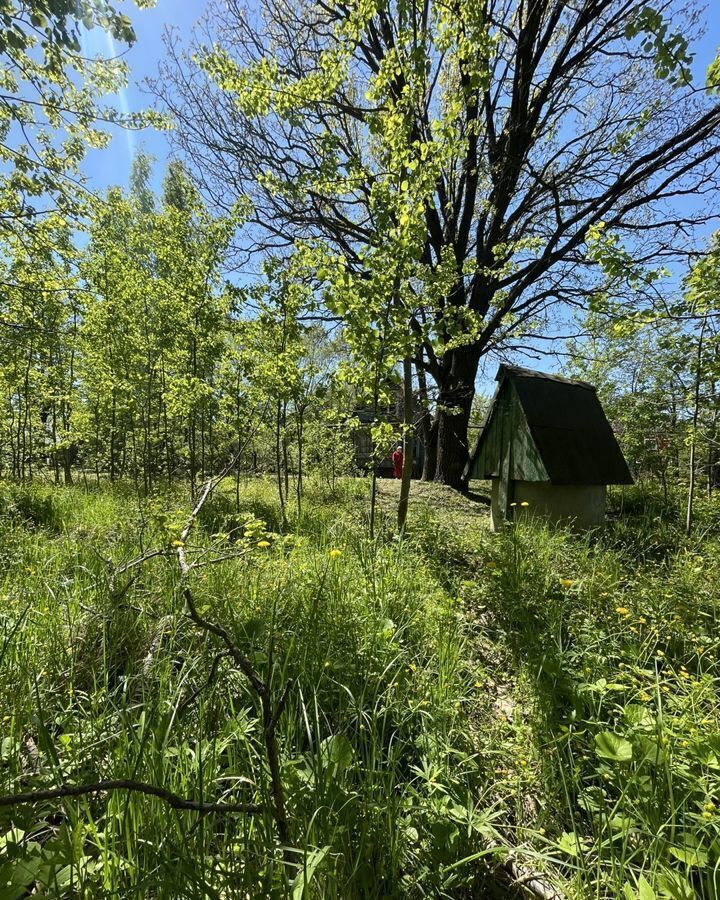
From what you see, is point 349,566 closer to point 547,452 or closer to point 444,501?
point 547,452

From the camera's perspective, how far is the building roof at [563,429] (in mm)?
6105

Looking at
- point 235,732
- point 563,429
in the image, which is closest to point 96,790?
point 235,732

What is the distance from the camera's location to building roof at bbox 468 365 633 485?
611 centimetres

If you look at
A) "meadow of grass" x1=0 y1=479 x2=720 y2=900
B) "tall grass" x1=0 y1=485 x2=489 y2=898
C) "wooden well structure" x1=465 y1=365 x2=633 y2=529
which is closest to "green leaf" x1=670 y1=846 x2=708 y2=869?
"meadow of grass" x1=0 y1=479 x2=720 y2=900

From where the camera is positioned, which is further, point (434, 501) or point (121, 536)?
point (434, 501)

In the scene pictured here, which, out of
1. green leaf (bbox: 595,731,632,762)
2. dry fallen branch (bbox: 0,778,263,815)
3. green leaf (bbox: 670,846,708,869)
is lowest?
green leaf (bbox: 670,846,708,869)

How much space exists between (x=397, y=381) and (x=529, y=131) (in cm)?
847

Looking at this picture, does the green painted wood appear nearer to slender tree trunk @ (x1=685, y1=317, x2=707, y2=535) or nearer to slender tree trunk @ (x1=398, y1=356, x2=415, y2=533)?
slender tree trunk @ (x1=685, y1=317, x2=707, y2=535)

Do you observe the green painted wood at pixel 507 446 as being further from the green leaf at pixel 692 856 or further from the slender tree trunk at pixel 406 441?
the green leaf at pixel 692 856

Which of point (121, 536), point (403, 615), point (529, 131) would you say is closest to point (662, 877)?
point (403, 615)

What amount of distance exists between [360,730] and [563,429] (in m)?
6.05

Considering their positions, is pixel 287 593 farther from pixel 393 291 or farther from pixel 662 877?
pixel 393 291

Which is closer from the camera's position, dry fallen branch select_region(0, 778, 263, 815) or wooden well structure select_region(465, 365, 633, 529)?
dry fallen branch select_region(0, 778, 263, 815)

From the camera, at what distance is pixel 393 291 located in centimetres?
400
